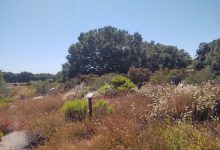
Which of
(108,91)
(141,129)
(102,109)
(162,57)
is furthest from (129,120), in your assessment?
(162,57)

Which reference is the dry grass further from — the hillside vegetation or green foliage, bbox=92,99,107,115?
green foliage, bbox=92,99,107,115

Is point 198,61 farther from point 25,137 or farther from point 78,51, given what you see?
point 25,137

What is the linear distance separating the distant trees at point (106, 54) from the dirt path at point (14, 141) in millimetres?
26934

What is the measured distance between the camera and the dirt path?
793 centimetres

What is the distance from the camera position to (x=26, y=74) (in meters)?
64.5

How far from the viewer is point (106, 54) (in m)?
37.3

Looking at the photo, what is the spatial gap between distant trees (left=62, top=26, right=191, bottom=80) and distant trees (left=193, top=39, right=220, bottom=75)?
19.1ft

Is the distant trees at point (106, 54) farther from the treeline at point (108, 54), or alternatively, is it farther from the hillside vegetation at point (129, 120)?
the hillside vegetation at point (129, 120)

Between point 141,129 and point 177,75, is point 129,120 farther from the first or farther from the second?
point 177,75

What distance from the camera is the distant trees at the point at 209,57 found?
2612 cm

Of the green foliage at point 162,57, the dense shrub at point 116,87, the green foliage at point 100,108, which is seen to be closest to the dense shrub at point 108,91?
the dense shrub at point 116,87

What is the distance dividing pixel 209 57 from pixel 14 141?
24344 mm

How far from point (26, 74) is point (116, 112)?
58542mm

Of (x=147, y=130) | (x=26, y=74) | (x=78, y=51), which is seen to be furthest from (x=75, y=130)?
(x=26, y=74)
